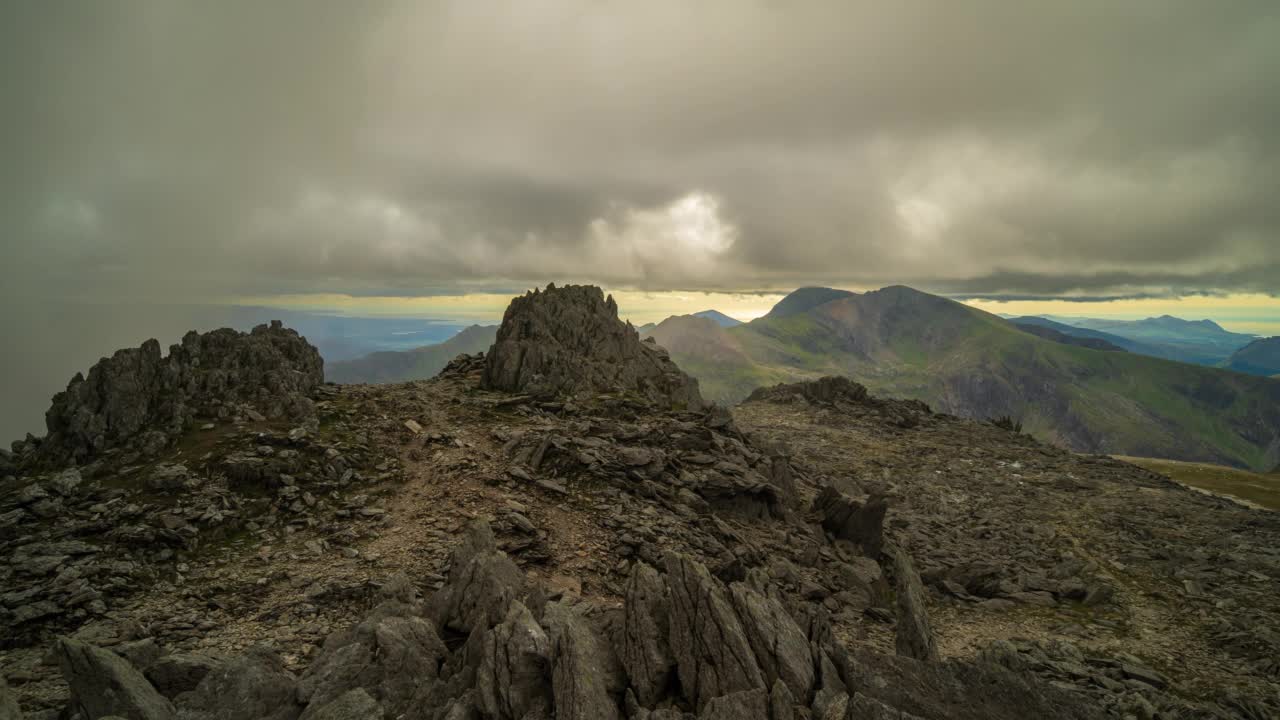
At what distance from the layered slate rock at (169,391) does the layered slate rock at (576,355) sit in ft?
54.2

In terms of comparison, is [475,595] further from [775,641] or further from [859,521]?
[859,521]

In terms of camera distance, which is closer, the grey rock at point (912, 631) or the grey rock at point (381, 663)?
the grey rock at point (381, 663)

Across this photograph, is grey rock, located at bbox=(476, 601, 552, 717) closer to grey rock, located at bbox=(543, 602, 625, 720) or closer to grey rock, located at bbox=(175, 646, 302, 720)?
grey rock, located at bbox=(543, 602, 625, 720)

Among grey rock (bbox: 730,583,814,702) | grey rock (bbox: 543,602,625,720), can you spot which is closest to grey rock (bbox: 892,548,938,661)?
grey rock (bbox: 730,583,814,702)

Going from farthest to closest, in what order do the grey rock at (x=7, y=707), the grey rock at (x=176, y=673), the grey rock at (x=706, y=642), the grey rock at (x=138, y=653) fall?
the grey rock at (x=138, y=653) → the grey rock at (x=176, y=673) → the grey rock at (x=706, y=642) → the grey rock at (x=7, y=707)

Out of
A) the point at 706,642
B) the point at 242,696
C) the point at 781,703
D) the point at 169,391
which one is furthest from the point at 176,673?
the point at 169,391

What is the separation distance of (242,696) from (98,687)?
332 cm

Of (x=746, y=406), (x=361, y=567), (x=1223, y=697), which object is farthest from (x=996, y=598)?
(x=746, y=406)

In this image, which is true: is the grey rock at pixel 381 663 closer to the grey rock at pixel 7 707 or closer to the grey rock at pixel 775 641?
the grey rock at pixel 7 707

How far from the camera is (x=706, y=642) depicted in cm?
1544

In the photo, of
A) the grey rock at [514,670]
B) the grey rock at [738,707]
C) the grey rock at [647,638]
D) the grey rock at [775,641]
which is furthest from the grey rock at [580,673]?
the grey rock at [775,641]

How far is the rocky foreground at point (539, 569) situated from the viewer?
14.7m

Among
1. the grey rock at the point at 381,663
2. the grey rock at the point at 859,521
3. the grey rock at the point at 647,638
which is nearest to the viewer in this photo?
the grey rock at the point at 381,663

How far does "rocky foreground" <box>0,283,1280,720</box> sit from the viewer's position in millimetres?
14749
